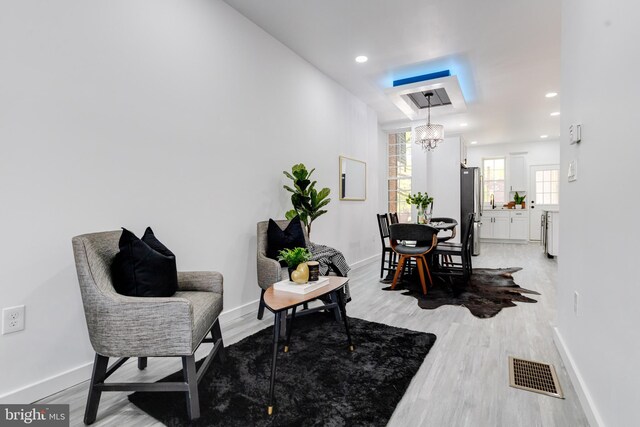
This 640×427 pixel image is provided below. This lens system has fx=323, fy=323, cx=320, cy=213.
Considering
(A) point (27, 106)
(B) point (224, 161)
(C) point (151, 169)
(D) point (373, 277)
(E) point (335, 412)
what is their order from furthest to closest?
(D) point (373, 277), (B) point (224, 161), (C) point (151, 169), (A) point (27, 106), (E) point (335, 412)

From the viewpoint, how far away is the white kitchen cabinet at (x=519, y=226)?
8.87 m

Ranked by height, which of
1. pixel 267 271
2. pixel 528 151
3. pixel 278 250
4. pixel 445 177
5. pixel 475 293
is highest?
pixel 528 151

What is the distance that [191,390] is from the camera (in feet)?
5.20

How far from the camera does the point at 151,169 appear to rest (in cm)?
238

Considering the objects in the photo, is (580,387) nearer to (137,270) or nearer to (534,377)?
(534,377)

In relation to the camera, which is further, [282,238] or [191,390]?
[282,238]

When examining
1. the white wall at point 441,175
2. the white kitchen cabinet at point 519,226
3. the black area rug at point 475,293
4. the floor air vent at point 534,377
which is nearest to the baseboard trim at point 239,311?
the black area rug at point 475,293

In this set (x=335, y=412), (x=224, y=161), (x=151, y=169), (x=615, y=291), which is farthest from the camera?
(x=224, y=161)

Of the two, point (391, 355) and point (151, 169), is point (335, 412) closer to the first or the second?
point (391, 355)

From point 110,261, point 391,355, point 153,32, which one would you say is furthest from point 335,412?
point 153,32

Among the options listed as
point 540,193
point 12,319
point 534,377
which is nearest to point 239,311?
point 12,319

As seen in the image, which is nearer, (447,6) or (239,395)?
(239,395)

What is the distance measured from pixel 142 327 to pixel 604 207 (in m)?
2.24

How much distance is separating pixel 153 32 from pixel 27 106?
3.49 feet
